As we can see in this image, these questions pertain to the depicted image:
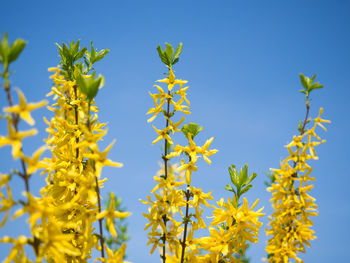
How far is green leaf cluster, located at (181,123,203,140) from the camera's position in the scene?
9.60 ft

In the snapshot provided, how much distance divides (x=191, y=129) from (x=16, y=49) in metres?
1.65

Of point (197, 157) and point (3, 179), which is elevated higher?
point (197, 157)

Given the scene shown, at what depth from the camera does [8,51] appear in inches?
72.7

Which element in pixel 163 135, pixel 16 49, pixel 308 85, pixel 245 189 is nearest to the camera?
pixel 16 49

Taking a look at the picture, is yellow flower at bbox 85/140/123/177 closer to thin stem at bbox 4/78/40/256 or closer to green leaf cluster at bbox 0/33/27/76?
thin stem at bbox 4/78/40/256

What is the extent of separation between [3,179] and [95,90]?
2.66 ft

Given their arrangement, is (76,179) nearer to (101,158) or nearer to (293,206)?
(101,158)

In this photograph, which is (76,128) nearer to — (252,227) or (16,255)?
(16,255)

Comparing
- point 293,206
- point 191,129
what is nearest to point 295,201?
point 293,206

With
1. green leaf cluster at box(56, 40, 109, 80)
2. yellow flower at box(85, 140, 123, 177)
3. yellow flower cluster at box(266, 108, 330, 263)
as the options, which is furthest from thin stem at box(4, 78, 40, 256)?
yellow flower cluster at box(266, 108, 330, 263)

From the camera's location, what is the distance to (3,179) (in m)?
1.78

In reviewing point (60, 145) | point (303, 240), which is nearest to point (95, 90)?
point (60, 145)

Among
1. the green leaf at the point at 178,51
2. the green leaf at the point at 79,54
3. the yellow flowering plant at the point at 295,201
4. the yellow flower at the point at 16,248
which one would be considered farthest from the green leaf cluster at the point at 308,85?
the yellow flower at the point at 16,248

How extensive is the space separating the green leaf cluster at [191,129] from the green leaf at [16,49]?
5.09 ft
